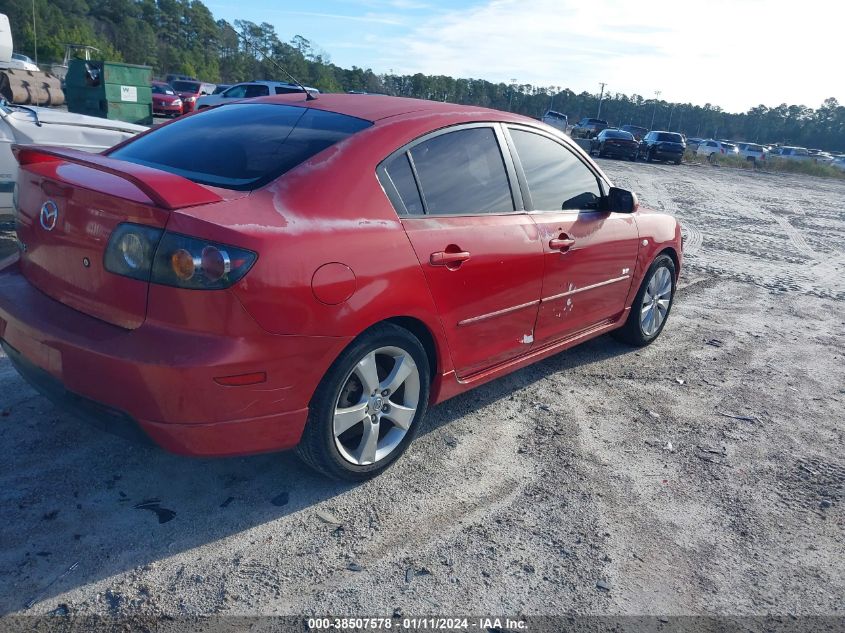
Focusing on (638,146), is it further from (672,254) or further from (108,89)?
(672,254)

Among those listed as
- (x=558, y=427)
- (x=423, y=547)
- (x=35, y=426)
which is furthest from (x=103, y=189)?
(x=558, y=427)

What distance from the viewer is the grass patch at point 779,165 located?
39441 mm

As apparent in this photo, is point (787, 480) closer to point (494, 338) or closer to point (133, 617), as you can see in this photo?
point (494, 338)

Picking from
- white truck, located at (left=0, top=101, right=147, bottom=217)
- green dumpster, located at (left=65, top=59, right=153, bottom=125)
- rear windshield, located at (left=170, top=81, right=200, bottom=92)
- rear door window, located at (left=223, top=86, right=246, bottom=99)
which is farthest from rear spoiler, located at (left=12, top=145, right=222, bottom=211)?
rear windshield, located at (left=170, top=81, right=200, bottom=92)

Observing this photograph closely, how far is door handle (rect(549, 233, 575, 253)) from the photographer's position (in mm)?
3979

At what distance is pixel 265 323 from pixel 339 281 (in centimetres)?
36

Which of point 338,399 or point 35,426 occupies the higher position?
point 338,399

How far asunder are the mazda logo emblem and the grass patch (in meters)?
40.1

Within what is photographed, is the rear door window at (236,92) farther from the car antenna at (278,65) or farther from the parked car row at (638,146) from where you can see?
the car antenna at (278,65)

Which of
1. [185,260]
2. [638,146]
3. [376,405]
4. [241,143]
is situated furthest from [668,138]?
[185,260]

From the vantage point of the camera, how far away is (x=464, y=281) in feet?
11.1

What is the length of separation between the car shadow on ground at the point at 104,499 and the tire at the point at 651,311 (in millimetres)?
2732

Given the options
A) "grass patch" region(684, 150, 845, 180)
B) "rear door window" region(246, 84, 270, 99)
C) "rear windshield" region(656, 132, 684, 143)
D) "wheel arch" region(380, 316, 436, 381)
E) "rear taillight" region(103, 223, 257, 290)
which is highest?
"rear door window" region(246, 84, 270, 99)

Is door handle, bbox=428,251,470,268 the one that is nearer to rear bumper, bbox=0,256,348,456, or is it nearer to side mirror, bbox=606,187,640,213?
rear bumper, bbox=0,256,348,456
